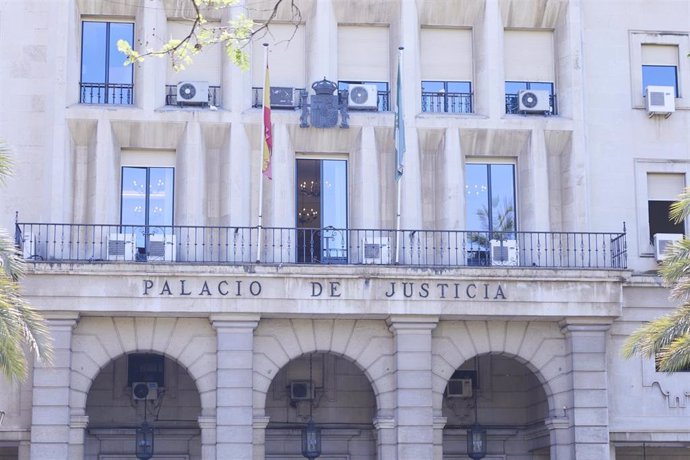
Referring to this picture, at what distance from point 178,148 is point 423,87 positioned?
241 inches

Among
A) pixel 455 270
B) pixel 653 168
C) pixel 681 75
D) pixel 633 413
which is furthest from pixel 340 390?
pixel 681 75

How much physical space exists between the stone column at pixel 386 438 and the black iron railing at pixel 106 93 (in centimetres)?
956

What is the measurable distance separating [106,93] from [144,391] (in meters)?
7.14

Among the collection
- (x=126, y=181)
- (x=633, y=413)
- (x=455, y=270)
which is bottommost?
(x=633, y=413)

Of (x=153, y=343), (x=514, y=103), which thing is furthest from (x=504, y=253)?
(x=153, y=343)

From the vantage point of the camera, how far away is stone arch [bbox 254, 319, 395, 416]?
31.3 metres

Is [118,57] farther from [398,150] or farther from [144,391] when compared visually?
[144,391]

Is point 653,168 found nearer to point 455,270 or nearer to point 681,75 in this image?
point 681,75

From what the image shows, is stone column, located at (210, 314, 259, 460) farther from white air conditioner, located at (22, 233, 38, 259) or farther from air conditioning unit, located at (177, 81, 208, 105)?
air conditioning unit, located at (177, 81, 208, 105)

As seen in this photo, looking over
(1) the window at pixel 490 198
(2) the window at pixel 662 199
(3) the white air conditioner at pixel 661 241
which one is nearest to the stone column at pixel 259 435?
(1) the window at pixel 490 198

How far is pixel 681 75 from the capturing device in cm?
3431

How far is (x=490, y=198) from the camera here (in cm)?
3375

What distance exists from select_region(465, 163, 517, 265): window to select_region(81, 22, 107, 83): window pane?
9.09 meters

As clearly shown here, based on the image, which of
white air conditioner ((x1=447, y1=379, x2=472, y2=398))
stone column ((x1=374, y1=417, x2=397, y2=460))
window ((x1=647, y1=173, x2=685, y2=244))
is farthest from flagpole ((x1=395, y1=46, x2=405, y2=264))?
window ((x1=647, y1=173, x2=685, y2=244))
